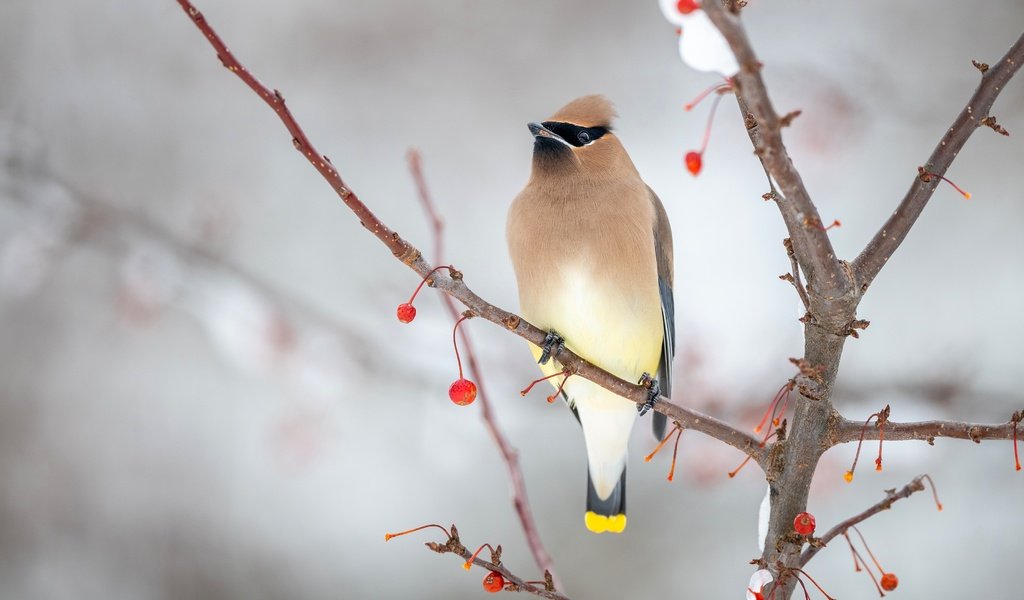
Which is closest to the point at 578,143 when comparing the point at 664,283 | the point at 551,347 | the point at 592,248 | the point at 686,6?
the point at 592,248

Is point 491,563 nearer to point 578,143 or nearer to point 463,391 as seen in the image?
point 463,391

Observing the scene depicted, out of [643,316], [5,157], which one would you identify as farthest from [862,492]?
[5,157]

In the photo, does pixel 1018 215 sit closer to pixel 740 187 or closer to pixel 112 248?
pixel 740 187

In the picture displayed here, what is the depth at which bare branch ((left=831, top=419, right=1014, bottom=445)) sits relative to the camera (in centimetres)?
149

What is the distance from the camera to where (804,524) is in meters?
1.57

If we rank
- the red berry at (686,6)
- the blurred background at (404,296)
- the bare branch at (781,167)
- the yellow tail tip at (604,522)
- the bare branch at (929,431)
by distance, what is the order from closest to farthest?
1. the bare branch at (781,167)
2. the red berry at (686,6)
3. the bare branch at (929,431)
4. the yellow tail tip at (604,522)
5. the blurred background at (404,296)

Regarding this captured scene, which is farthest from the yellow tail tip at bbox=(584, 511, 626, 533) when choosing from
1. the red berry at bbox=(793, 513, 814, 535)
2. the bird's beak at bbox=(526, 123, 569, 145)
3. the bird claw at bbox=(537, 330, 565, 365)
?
the red berry at bbox=(793, 513, 814, 535)

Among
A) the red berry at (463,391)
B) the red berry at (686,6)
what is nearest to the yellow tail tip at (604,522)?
the red berry at (463,391)

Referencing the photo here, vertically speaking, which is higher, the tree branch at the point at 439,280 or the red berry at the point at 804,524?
the tree branch at the point at 439,280

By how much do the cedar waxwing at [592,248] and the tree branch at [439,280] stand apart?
32 centimetres

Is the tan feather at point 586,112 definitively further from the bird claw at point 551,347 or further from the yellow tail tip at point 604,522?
the yellow tail tip at point 604,522

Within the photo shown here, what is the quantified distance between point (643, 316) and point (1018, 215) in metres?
2.53

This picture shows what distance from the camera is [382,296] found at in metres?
4.61

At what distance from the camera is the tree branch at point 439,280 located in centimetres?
125
